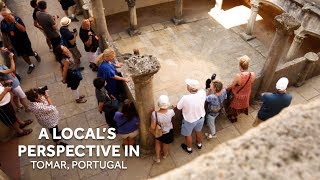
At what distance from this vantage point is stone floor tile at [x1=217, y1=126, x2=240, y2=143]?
6.04 meters

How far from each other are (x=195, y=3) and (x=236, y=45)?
137 inches

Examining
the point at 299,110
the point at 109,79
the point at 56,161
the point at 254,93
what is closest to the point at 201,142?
the point at 254,93

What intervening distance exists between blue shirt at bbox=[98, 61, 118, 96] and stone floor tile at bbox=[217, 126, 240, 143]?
253 centimetres

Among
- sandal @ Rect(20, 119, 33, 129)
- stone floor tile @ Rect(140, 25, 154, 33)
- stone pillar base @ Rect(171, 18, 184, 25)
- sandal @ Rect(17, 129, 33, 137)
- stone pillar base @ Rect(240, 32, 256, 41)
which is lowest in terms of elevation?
stone pillar base @ Rect(240, 32, 256, 41)

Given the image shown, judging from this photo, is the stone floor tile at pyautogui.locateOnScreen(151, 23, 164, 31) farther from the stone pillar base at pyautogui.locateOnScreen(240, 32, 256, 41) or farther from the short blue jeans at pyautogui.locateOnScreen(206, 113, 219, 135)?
the short blue jeans at pyautogui.locateOnScreen(206, 113, 219, 135)

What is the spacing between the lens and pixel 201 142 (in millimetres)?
5855

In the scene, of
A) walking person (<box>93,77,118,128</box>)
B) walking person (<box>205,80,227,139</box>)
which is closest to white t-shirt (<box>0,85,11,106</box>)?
walking person (<box>93,77,118,128</box>)

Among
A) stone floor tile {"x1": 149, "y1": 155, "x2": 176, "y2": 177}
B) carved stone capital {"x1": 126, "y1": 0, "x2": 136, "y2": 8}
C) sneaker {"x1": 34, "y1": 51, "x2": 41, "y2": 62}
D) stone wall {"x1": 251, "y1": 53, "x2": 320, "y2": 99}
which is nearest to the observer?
stone floor tile {"x1": 149, "y1": 155, "x2": 176, "y2": 177}

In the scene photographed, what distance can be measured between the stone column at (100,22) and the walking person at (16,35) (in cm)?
177

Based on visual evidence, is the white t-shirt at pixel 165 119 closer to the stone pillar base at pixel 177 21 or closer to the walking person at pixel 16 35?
the walking person at pixel 16 35

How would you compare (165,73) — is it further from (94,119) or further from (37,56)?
(37,56)

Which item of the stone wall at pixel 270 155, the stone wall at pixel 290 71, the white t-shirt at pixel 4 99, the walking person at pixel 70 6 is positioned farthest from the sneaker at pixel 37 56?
the stone wall at pixel 270 155

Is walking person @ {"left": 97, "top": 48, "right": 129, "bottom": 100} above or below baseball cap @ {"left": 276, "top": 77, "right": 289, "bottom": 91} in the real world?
below

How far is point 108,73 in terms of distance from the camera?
5773mm
